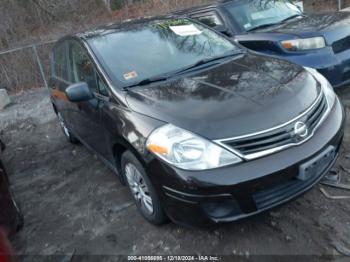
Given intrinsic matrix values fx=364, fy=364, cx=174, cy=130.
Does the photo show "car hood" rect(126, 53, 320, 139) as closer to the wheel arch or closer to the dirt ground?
the wheel arch

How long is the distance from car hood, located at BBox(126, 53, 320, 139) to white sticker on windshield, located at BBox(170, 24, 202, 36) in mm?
759

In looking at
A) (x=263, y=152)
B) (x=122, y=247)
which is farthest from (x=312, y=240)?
(x=122, y=247)

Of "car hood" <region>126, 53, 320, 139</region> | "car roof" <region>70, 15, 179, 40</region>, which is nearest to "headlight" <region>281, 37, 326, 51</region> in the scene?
"car hood" <region>126, 53, 320, 139</region>

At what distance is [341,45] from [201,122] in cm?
318

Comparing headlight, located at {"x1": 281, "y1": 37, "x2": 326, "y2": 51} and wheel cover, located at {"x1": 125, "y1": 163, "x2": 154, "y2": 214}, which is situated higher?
headlight, located at {"x1": 281, "y1": 37, "x2": 326, "y2": 51}

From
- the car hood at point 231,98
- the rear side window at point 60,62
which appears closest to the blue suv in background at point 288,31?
the car hood at point 231,98

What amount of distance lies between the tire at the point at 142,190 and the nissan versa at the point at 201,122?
0.01m

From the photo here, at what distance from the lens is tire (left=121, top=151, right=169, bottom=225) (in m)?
2.97

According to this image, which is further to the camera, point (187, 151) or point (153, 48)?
point (153, 48)

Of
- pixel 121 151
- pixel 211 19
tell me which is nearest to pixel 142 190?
pixel 121 151

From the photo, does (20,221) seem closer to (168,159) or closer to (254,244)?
(168,159)

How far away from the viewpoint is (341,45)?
4.82m

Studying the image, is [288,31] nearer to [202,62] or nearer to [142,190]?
[202,62]

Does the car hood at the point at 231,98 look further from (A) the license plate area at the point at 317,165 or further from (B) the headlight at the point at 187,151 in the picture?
(A) the license plate area at the point at 317,165
